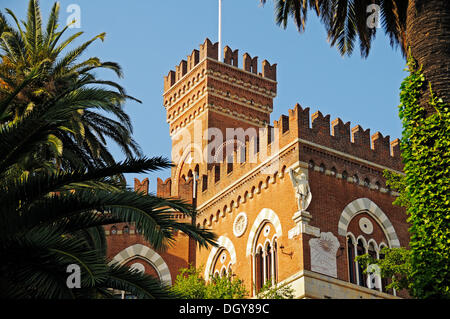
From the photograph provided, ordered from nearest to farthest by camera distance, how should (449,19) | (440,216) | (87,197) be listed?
(87,197) < (440,216) < (449,19)

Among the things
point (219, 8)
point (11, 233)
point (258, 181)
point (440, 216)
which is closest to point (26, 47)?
point (258, 181)

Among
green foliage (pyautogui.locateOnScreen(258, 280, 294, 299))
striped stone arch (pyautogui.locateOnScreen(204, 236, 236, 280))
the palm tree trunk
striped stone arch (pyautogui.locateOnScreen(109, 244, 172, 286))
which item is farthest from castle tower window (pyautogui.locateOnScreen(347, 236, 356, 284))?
the palm tree trunk

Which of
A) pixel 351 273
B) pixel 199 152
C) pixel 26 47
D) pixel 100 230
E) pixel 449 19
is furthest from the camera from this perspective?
pixel 199 152

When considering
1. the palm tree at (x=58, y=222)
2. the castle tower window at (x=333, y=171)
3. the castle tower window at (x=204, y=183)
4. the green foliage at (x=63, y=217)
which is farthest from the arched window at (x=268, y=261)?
the palm tree at (x=58, y=222)

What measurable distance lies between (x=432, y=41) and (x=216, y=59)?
22113 mm

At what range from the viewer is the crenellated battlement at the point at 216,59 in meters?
37.4

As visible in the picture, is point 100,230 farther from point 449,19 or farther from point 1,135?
point 449,19

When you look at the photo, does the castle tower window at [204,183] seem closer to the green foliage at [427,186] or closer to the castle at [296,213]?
the castle at [296,213]

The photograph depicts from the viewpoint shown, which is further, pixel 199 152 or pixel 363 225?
pixel 199 152

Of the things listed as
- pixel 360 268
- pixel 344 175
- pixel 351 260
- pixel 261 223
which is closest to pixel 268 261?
pixel 261 223

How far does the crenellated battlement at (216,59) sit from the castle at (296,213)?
621cm

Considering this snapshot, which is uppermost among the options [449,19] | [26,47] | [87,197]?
[26,47]

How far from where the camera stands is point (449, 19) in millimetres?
15875

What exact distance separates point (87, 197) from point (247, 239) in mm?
14740
